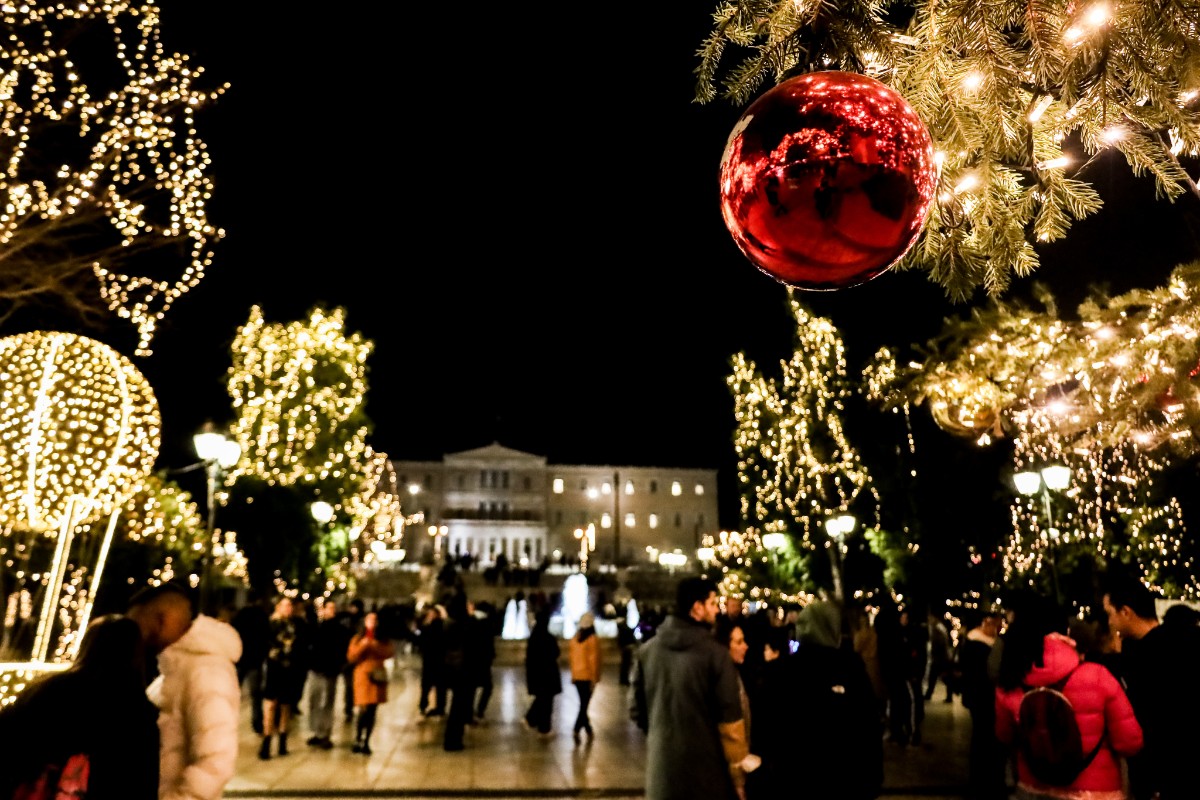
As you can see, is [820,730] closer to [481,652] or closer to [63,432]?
[63,432]

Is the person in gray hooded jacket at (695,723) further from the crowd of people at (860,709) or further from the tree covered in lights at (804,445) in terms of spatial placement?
the tree covered in lights at (804,445)

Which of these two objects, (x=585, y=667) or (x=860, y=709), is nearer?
(x=860, y=709)

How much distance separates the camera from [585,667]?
491 inches

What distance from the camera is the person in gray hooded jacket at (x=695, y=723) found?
177 inches

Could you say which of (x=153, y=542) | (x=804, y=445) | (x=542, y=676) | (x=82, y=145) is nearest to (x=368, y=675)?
(x=542, y=676)

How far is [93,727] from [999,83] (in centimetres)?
377

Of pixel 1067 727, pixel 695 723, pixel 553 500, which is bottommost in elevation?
pixel 695 723

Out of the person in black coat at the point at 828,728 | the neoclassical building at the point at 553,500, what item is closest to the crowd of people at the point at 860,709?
the person in black coat at the point at 828,728

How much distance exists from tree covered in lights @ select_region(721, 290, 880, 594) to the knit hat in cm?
2157

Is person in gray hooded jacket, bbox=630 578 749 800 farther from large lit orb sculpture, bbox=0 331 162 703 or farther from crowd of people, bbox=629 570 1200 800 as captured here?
large lit orb sculpture, bbox=0 331 162 703

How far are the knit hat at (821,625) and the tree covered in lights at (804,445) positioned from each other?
2157cm

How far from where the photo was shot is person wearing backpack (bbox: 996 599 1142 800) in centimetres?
375

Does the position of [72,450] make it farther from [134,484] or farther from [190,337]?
[190,337]

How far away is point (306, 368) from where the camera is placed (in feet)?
92.4
